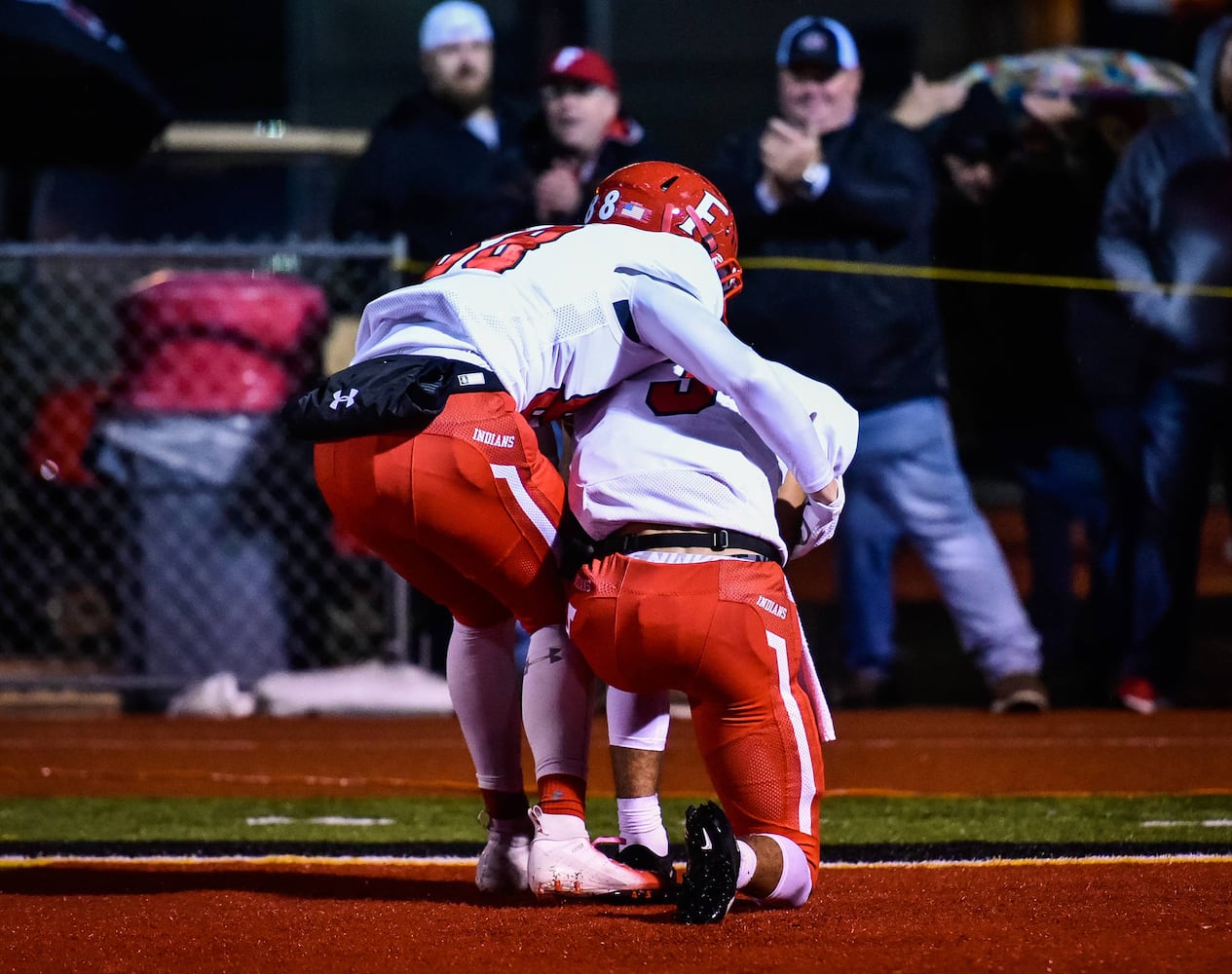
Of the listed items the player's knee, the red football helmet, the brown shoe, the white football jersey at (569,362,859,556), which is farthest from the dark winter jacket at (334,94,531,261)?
the player's knee

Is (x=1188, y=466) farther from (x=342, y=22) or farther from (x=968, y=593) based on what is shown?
(x=342, y=22)

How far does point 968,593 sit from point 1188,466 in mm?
979

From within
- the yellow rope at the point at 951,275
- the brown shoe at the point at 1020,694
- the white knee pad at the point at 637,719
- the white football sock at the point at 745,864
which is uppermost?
the yellow rope at the point at 951,275

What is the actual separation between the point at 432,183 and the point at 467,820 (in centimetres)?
324

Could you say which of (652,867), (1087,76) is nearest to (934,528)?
(1087,76)

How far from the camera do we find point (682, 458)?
328 centimetres

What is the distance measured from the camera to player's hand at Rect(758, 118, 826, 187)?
6.64 m

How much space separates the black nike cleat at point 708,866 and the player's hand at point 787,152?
13.3 feet

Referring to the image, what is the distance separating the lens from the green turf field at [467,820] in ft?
14.0

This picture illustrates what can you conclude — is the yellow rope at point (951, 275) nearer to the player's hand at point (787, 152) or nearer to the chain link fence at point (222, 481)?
the player's hand at point (787, 152)

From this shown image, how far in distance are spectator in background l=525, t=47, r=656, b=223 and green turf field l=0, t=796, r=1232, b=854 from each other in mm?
2765

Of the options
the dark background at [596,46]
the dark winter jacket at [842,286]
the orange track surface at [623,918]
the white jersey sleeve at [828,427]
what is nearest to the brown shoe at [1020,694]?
the dark winter jacket at [842,286]

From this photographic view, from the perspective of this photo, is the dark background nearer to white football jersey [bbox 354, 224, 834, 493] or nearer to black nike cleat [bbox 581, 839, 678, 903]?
white football jersey [bbox 354, 224, 834, 493]

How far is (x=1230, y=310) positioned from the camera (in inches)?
266
